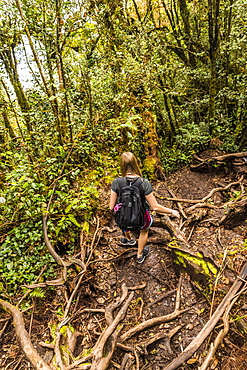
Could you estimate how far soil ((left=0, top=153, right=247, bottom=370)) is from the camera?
8.52 feet

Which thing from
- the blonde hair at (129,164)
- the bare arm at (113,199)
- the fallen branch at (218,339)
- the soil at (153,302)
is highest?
the blonde hair at (129,164)

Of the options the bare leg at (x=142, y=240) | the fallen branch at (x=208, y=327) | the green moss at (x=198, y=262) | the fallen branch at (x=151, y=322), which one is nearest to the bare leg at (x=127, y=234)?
the bare leg at (x=142, y=240)

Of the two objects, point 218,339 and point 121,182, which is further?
point 121,182

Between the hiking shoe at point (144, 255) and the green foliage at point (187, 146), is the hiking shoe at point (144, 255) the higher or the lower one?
the lower one

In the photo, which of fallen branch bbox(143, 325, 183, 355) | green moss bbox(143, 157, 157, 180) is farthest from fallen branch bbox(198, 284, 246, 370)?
green moss bbox(143, 157, 157, 180)

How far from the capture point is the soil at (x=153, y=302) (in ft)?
8.52

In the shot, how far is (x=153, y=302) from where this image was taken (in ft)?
11.5

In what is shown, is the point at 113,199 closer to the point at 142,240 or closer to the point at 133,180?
the point at 133,180

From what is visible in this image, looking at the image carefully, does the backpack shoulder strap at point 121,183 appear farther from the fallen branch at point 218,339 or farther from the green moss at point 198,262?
the fallen branch at point 218,339

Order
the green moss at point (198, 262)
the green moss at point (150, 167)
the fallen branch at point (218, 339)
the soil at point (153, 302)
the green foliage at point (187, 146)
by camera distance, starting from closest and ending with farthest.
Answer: the fallen branch at point (218, 339) < the soil at point (153, 302) < the green moss at point (198, 262) < the green moss at point (150, 167) < the green foliage at point (187, 146)

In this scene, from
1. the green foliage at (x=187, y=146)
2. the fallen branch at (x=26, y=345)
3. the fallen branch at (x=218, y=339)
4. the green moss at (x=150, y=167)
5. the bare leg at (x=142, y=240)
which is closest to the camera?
the fallen branch at (x=218, y=339)

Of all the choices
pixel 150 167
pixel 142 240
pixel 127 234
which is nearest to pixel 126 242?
pixel 127 234

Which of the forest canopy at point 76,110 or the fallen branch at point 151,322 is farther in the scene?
the forest canopy at point 76,110

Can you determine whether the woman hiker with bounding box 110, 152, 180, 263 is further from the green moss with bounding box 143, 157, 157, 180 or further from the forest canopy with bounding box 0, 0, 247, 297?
the green moss with bounding box 143, 157, 157, 180
